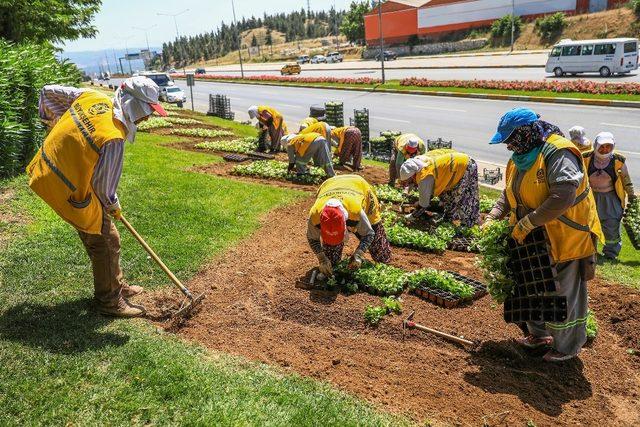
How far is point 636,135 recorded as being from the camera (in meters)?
15.6

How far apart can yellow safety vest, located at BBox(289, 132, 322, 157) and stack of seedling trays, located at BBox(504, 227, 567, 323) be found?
6705 millimetres

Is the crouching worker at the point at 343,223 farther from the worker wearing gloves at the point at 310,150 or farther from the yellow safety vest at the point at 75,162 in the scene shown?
the worker wearing gloves at the point at 310,150

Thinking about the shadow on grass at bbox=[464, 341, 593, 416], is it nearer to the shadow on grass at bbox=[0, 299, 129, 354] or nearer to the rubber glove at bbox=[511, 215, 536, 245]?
the rubber glove at bbox=[511, 215, 536, 245]

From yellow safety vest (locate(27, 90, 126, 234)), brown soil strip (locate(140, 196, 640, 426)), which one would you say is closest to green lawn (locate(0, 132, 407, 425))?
brown soil strip (locate(140, 196, 640, 426))

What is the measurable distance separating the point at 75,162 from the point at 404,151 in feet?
21.1

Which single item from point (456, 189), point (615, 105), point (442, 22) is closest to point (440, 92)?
point (615, 105)

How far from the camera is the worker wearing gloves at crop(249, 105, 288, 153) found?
14516mm

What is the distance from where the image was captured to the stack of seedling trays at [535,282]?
4.60 metres

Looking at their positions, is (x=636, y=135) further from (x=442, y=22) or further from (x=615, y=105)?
(x=442, y=22)

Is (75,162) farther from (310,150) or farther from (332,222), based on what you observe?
(310,150)

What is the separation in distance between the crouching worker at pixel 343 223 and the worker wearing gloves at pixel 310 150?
4381 mm

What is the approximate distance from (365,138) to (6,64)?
30.9 feet

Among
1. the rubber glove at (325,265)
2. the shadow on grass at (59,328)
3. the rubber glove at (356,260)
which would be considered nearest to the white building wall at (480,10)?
the rubber glove at (356,260)

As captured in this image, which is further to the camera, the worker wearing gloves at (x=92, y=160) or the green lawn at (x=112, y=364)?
the worker wearing gloves at (x=92, y=160)
